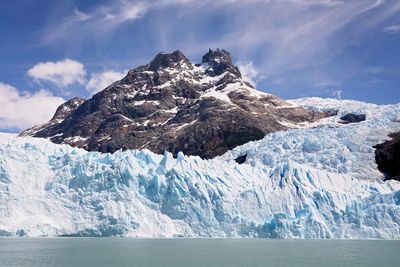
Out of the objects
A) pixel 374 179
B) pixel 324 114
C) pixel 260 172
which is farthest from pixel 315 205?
pixel 324 114

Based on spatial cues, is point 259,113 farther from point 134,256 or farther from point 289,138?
point 134,256

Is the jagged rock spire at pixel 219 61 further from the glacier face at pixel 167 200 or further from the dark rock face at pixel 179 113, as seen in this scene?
the glacier face at pixel 167 200

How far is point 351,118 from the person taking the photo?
124562 mm

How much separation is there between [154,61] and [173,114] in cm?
4169

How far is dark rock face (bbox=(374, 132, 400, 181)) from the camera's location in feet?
192

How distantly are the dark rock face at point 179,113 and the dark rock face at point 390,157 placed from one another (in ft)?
167

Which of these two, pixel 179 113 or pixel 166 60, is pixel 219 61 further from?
pixel 179 113

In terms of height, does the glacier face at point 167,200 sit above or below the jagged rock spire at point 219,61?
below

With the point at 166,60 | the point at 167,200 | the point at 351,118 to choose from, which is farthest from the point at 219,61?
the point at 167,200

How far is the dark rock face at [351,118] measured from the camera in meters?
120

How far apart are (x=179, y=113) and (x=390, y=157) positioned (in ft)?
286

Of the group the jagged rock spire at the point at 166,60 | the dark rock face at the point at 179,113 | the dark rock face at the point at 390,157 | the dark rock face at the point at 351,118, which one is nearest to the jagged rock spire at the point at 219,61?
the dark rock face at the point at 179,113

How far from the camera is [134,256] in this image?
22.7 m

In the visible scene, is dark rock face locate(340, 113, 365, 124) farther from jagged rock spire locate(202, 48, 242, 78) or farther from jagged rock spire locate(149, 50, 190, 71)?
jagged rock spire locate(149, 50, 190, 71)
